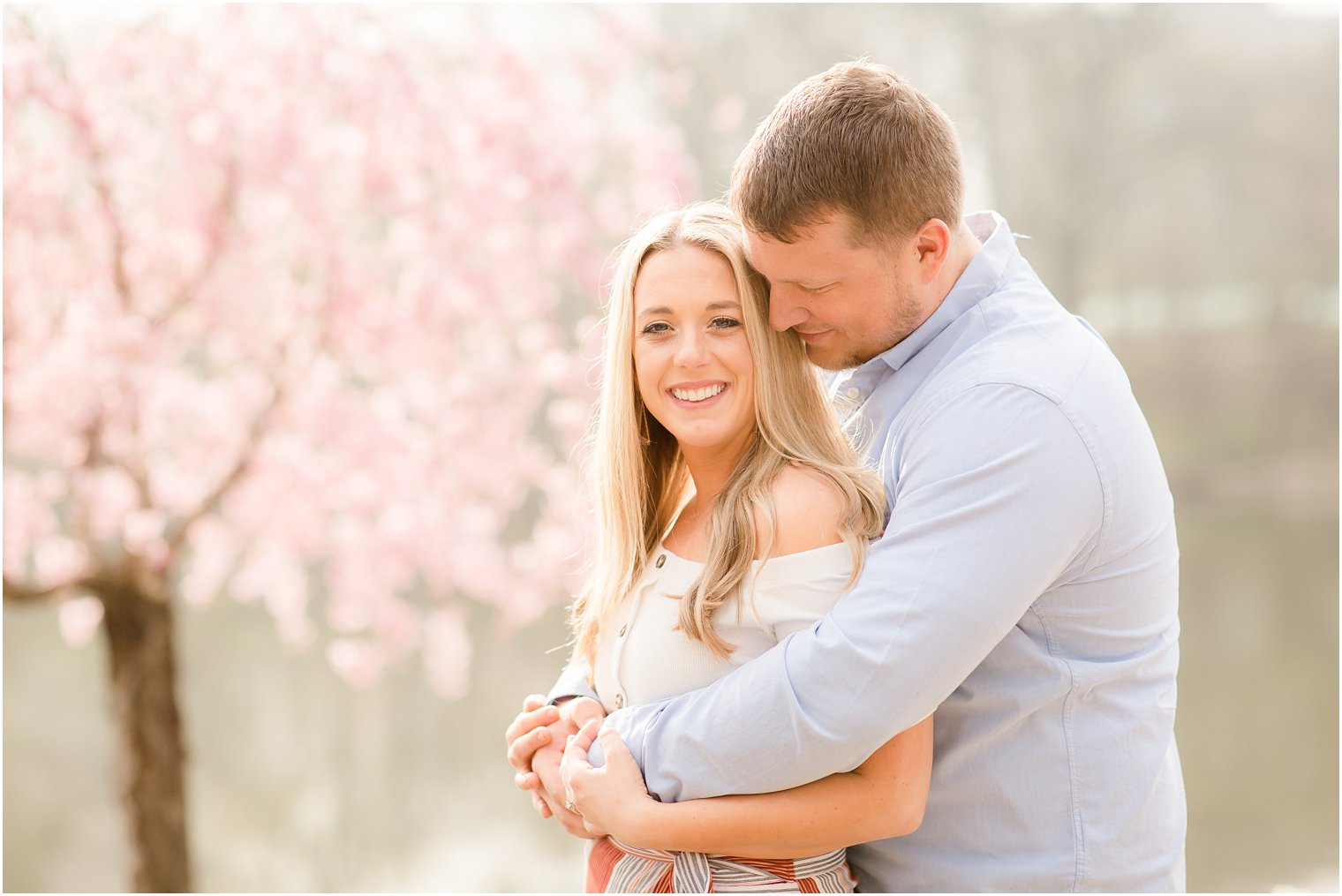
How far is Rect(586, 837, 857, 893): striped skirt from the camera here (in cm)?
154

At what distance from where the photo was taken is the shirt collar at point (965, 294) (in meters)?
1.70

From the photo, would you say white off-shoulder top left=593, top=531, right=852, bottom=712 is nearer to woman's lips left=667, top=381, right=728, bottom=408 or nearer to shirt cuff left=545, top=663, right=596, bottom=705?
shirt cuff left=545, top=663, right=596, bottom=705

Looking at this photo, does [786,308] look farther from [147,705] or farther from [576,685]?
[147,705]

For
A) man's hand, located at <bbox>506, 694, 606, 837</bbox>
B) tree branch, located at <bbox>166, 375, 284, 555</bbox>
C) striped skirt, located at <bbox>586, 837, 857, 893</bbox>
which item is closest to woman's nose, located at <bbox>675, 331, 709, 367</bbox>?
man's hand, located at <bbox>506, 694, 606, 837</bbox>

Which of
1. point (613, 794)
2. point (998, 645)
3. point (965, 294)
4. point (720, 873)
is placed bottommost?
point (720, 873)

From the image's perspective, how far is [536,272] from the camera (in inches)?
165

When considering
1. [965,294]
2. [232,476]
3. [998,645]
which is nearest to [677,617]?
[998,645]

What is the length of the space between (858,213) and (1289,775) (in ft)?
19.4

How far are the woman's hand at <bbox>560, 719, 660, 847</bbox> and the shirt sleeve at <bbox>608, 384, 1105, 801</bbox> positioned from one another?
5 cm

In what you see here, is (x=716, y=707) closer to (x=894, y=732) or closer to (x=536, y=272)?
(x=894, y=732)

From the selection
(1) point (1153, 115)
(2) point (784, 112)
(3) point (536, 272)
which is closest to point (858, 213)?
(2) point (784, 112)

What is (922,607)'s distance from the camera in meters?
1.38

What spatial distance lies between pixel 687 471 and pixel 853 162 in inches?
24.7

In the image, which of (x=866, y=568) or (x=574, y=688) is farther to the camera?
(x=574, y=688)
